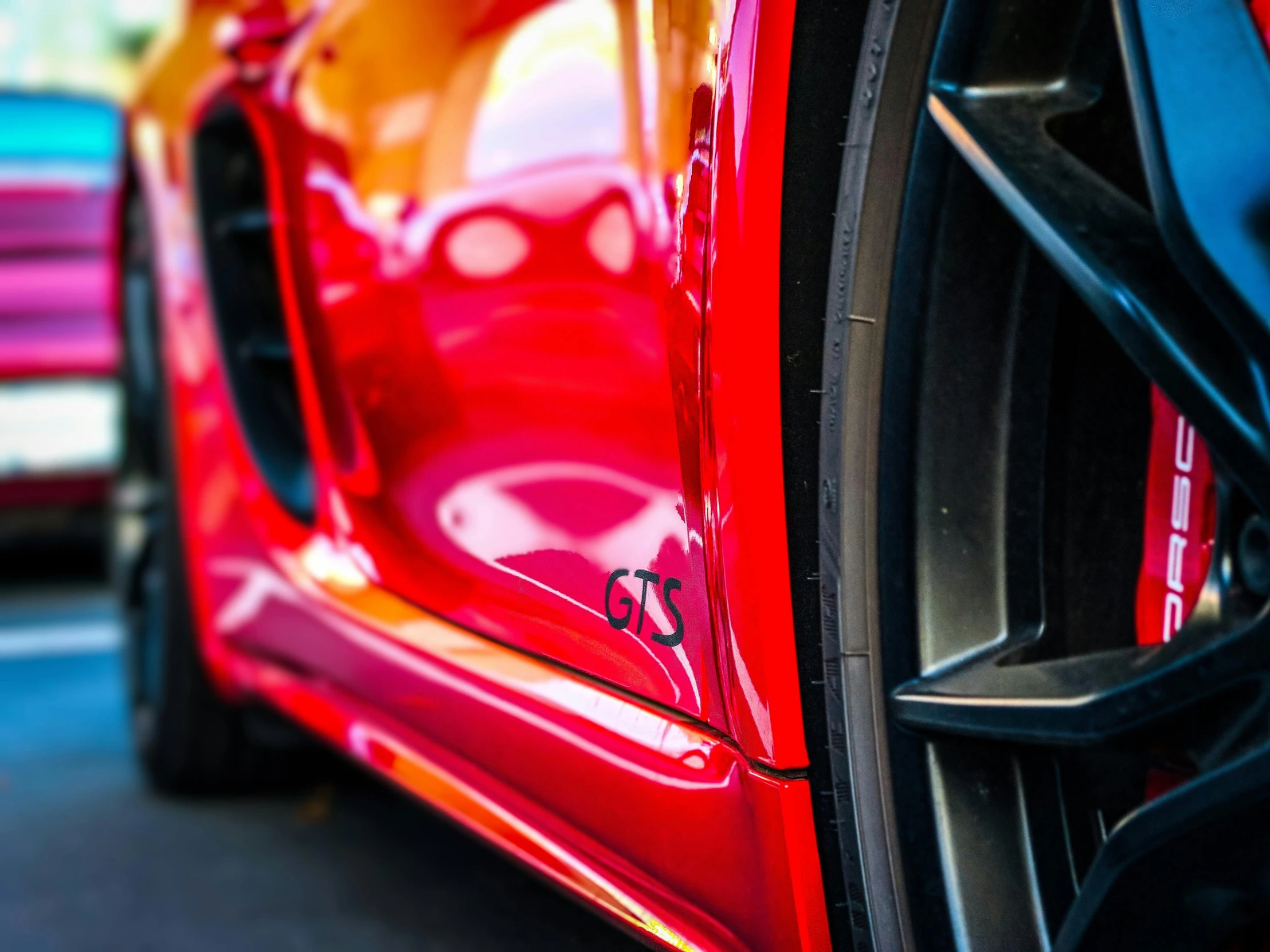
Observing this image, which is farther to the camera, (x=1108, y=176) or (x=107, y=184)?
(x=107, y=184)

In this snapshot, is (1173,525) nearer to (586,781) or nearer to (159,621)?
(586,781)

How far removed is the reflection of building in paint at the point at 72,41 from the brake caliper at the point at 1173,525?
16325 millimetres

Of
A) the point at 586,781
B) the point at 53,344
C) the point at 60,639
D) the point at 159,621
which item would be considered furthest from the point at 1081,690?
the point at 53,344

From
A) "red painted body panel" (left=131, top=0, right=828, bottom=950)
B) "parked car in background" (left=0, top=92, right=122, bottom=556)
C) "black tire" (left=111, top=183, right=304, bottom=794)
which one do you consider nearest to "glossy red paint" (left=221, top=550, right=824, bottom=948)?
"red painted body panel" (left=131, top=0, right=828, bottom=950)

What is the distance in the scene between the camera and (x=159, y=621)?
89.3 inches

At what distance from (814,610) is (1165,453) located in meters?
0.21

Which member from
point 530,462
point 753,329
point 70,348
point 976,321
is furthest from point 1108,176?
point 70,348

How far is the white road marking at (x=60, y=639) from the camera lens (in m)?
3.49

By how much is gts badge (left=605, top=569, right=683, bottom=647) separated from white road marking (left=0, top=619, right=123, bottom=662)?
2.69 metres

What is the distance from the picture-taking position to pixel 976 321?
32.5 inches

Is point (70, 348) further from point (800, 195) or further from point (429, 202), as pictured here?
point (800, 195)

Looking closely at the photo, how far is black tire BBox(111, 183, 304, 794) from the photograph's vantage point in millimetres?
2094

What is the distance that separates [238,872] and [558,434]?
1.22 meters

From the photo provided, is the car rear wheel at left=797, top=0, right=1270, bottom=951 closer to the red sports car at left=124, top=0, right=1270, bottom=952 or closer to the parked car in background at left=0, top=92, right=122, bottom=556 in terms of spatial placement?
the red sports car at left=124, top=0, right=1270, bottom=952
